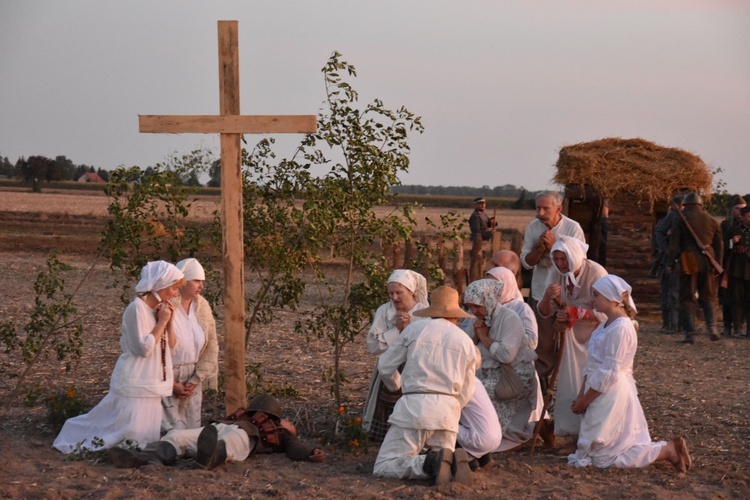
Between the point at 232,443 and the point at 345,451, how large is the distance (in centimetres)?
96

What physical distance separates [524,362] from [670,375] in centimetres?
424

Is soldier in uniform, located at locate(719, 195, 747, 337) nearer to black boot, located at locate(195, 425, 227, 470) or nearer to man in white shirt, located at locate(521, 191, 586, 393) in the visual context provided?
man in white shirt, located at locate(521, 191, 586, 393)

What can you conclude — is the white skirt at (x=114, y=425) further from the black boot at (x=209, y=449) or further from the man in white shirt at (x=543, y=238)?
the man in white shirt at (x=543, y=238)

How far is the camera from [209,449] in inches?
256

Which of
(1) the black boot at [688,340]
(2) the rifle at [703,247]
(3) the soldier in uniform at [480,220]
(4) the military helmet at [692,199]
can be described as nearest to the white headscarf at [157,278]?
(1) the black boot at [688,340]

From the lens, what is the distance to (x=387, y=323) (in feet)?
24.7

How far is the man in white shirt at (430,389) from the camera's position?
6.39 meters

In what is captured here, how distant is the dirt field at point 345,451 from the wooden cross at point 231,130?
1206mm

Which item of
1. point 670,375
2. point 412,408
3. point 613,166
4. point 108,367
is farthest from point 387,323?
point 613,166

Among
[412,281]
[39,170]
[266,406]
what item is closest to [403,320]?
[412,281]

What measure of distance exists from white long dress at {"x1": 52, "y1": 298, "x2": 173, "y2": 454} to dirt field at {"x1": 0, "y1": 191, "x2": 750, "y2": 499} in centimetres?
23

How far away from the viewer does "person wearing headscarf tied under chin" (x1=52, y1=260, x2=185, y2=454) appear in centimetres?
698

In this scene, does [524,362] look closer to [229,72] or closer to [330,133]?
[330,133]

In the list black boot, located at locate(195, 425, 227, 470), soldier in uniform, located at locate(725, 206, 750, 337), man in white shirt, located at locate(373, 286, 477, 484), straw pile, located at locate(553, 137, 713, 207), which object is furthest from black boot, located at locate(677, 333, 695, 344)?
black boot, located at locate(195, 425, 227, 470)
